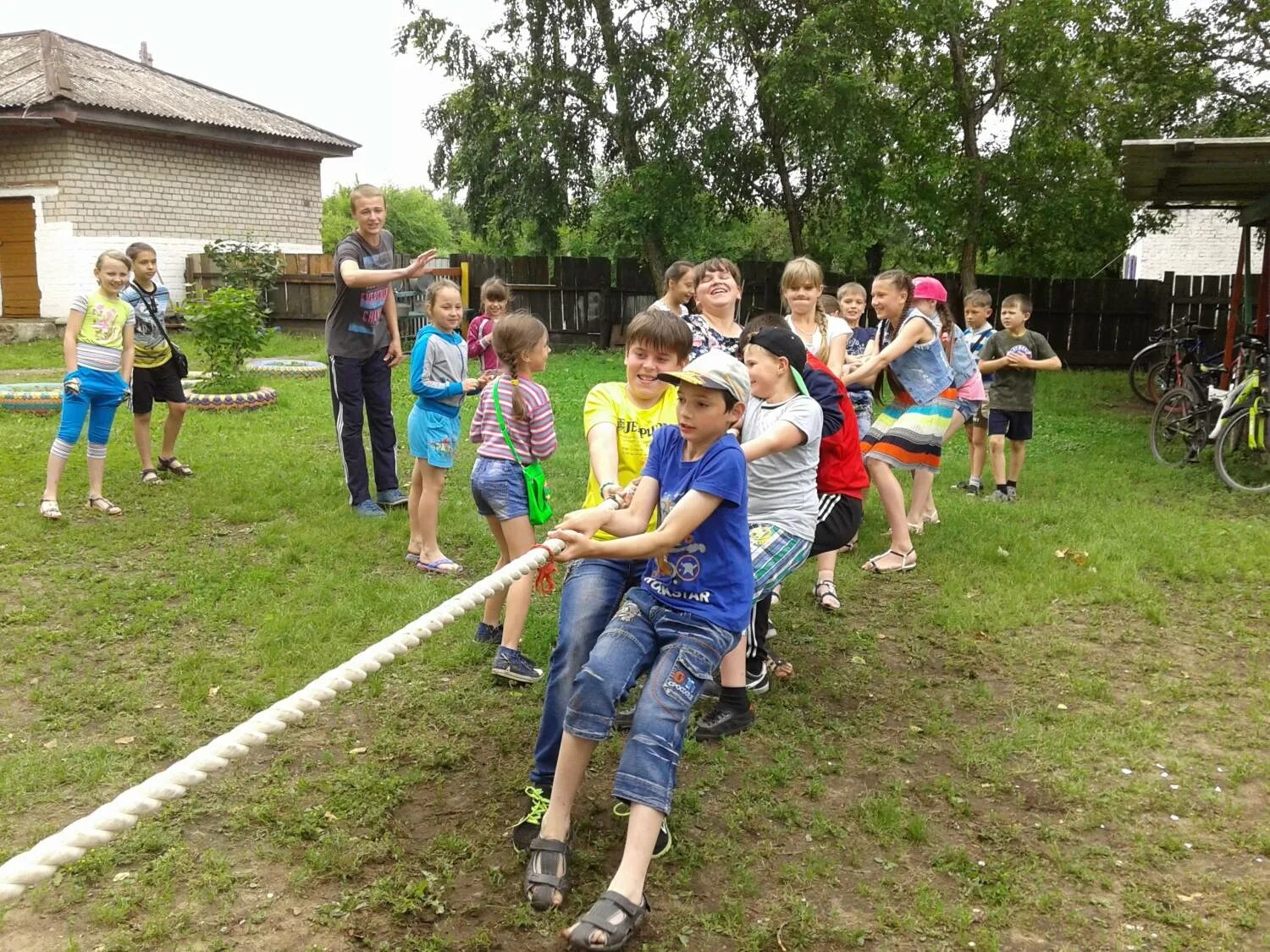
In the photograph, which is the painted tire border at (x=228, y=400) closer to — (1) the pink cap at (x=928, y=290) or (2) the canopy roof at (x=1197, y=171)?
(1) the pink cap at (x=928, y=290)

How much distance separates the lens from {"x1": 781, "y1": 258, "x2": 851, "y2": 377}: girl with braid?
544 cm

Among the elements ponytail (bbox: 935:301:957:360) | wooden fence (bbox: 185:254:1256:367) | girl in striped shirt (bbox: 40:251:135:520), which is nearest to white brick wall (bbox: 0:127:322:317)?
wooden fence (bbox: 185:254:1256:367)

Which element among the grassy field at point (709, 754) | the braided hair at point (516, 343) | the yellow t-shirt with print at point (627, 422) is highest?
the braided hair at point (516, 343)

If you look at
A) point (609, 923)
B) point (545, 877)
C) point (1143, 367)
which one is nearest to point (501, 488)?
point (545, 877)

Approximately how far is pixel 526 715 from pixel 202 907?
4.93ft

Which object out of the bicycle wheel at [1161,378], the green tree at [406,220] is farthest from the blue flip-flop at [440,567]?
the green tree at [406,220]

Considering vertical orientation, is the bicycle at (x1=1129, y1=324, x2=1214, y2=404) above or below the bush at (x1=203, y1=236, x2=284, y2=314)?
below

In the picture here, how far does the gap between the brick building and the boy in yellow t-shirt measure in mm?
17710

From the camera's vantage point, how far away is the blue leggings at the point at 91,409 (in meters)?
6.86

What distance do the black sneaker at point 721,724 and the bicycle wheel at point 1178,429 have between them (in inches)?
288

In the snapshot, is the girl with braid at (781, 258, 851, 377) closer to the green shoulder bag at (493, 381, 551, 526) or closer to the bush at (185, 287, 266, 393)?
the green shoulder bag at (493, 381, 551, 526)

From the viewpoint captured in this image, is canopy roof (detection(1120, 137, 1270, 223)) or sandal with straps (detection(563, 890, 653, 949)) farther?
canopy roof (detection(1120, 137, 1270, 223))

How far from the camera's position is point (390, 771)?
370 cm

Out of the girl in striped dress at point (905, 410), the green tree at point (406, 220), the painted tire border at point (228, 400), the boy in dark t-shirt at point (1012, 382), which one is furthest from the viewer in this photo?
the green tree at point (406, 220)
